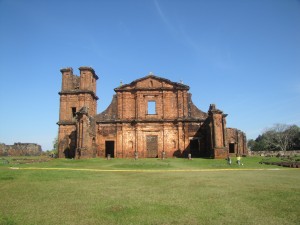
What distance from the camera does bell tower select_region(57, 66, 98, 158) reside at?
3122cm

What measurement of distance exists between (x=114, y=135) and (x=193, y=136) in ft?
31.5

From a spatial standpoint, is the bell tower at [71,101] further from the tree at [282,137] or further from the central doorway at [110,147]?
the tree at [282,137]

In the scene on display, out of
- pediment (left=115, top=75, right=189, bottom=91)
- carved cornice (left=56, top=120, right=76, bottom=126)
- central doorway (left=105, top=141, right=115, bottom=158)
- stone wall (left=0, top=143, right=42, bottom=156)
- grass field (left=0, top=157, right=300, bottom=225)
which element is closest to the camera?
grass field (left=0, top=157, right=300, bottom=225)

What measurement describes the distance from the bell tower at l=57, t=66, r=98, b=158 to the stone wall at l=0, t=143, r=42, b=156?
20.1 metres

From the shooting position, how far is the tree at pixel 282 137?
6303cm

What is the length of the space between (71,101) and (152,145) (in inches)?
466

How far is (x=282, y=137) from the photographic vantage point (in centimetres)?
6525

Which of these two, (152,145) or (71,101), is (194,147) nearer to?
(152,145)

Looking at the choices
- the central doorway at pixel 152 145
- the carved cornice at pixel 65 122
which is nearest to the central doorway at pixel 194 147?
the central doorway at pixel 152 145

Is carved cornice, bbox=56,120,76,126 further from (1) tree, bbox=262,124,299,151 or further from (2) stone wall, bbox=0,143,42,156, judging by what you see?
(1) tree, bbox=262,124,299,151

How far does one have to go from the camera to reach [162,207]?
5.96 m

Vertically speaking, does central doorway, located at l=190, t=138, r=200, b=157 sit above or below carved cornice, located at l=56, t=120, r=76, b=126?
below

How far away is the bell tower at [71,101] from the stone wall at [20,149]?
20.1 meters

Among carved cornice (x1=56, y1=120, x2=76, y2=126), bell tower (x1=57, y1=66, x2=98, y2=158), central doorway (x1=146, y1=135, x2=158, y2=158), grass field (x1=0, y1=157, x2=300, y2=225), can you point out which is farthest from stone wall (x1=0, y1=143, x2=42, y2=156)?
grass field (x1=0, y1=157, x2=300, y2=225)
